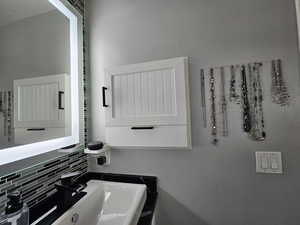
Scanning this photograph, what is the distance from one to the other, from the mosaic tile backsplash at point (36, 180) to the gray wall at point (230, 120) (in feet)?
0.99

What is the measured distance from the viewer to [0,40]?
2.50 ft

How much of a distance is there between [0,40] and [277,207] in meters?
1.66

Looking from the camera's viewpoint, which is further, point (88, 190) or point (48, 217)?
point (88, 190)

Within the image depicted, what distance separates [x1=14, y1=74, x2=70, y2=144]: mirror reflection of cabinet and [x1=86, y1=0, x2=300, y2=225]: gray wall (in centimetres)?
41

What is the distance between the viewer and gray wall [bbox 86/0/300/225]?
0.90 meters

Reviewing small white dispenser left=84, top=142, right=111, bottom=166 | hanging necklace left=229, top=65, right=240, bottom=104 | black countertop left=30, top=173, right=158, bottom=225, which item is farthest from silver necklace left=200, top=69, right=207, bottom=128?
small white dispenser left=84, top=142, right=111, bottom=166

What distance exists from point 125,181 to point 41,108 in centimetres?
72

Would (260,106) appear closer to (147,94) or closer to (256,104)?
(256,104)

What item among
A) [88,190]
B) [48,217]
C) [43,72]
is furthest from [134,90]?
[48,217]

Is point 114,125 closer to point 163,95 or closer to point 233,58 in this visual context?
point 163,95

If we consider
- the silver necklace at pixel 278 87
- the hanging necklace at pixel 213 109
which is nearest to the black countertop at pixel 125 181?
the hanging necklace at pixel 213 109

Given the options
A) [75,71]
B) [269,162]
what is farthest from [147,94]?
[269,162]

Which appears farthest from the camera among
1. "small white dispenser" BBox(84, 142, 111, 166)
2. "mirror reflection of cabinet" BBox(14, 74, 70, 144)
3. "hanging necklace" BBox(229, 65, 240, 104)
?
"small white dispenser" BBox(84, 142, 111, 166)

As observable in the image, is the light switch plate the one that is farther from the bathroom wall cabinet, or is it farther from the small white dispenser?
the small white dispenser
